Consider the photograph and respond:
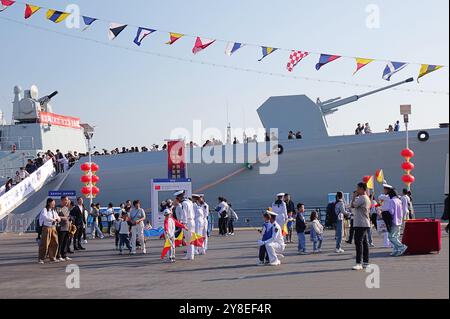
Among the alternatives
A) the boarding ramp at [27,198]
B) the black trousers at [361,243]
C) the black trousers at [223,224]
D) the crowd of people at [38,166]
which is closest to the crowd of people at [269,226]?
the black trousers at [361,243]

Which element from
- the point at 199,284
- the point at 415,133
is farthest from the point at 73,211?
the point at 415,133

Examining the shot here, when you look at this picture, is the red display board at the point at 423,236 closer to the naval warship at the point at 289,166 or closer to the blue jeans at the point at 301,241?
the blue jeans at the point at 301,241

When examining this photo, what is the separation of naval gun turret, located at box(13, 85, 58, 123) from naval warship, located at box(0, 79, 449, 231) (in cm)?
312

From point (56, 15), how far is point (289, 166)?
11044 mm

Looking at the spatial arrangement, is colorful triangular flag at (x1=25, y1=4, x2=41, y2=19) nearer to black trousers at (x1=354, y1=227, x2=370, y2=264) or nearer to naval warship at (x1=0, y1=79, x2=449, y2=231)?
naval warship at (x1=0, y1=79, x2=449, y2=231)

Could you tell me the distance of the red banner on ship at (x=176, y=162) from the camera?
82.1 ft

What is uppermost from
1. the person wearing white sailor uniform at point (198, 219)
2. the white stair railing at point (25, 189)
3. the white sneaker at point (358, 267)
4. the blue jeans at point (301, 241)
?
the white stair railing at point (25, 189)

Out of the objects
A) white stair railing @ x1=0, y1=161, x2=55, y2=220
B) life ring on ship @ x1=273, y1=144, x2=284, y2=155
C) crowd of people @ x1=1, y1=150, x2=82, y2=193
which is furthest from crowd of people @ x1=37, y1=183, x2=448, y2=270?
crowd of people @ x1=1, y1=150, x2=82, y2=193

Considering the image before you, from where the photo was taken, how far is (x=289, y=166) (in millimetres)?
26188

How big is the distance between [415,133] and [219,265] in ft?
47.1

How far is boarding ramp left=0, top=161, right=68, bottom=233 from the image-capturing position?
26.4 metres

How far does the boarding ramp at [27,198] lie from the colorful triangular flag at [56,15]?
8.87m

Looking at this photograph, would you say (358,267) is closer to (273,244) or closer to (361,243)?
(361,243)

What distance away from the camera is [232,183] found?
26938 millimetres
